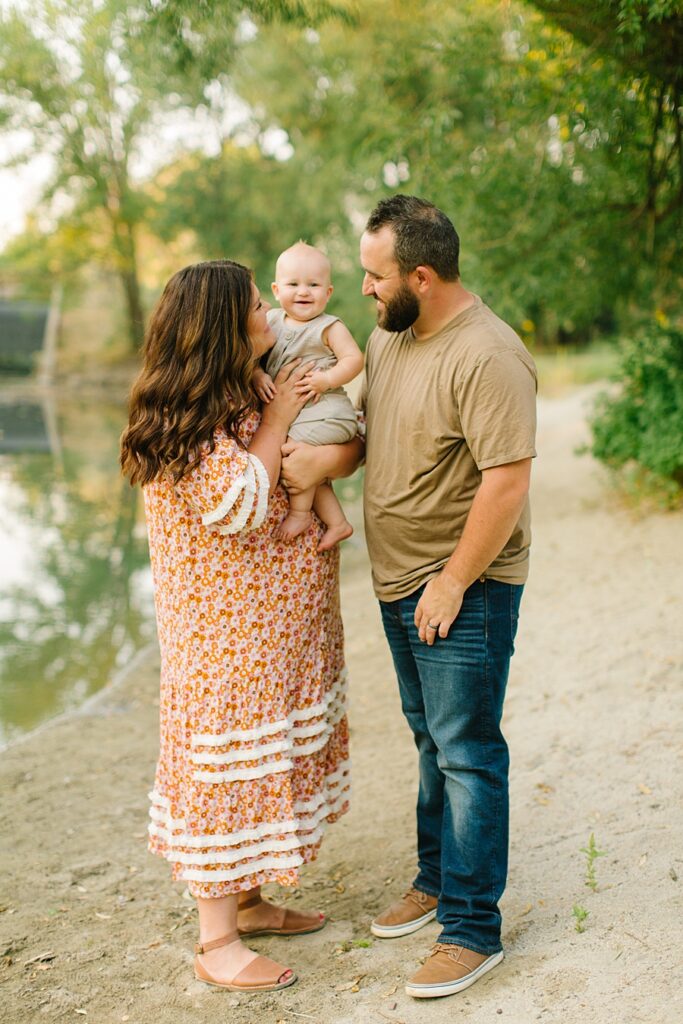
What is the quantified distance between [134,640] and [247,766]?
16.3 ft

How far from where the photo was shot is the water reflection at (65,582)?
22.8 feet

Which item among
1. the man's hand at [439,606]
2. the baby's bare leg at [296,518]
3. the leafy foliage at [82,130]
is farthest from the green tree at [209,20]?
the leafy foliage at [82,130]

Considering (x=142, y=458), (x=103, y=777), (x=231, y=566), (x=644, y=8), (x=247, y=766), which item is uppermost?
(x=644, y=8)

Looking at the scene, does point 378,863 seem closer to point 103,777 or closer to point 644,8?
point 103,777

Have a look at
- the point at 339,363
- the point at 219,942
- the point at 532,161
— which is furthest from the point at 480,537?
the point at 532,161

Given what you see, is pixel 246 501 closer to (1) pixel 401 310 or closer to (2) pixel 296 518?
(2) pixel 296 518

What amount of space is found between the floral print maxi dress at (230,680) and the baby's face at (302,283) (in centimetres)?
42

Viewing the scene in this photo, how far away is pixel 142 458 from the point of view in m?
2.77

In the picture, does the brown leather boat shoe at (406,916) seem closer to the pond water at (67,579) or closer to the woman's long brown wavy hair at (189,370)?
the woman's long brown wavy hair at (189,370)

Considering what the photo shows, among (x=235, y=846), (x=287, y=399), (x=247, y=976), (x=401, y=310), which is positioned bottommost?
(x=247, y=976)

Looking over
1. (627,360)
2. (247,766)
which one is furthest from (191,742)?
(627,360)

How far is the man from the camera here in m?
2.68

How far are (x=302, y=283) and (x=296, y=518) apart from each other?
2.43 ft

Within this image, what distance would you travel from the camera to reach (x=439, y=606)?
9.09ft
